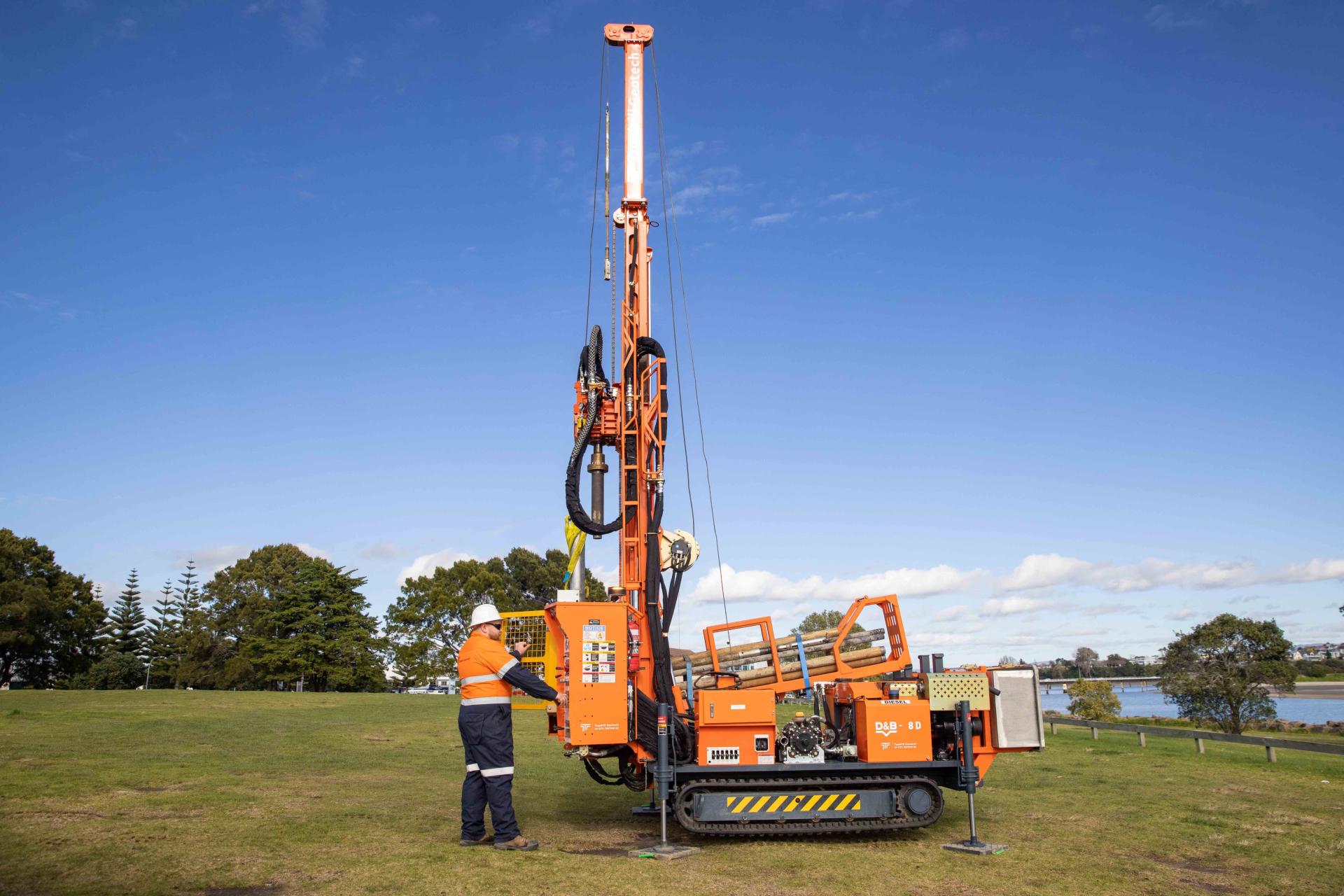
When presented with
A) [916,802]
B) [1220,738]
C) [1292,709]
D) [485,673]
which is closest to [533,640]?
[485,673]

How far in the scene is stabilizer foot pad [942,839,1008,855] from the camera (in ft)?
30.8

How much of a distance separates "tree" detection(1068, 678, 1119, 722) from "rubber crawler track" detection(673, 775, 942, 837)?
42.5 metres

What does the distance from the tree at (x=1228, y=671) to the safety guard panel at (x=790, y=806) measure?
36.1 m

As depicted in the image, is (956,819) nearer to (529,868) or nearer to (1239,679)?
(529,868)

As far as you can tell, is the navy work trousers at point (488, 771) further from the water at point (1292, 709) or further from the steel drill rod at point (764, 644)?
the water at point (1292, 709)

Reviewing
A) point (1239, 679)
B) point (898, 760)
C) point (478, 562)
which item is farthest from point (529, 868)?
point (478, 562)

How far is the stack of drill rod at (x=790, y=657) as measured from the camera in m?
10.8

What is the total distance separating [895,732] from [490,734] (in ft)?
14.6

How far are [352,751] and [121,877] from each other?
41.0 feet

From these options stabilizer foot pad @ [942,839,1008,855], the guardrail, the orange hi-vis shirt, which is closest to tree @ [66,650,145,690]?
the guardrail

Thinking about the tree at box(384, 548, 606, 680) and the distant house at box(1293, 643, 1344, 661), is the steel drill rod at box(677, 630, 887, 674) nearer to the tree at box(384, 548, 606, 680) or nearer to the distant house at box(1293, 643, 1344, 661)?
the tree at box(384, 548, 606, 680)

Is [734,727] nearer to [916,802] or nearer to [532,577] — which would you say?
[916,802]

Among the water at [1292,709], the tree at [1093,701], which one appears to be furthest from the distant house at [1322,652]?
the tree at [1093,701]

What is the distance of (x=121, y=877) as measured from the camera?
7457mm
